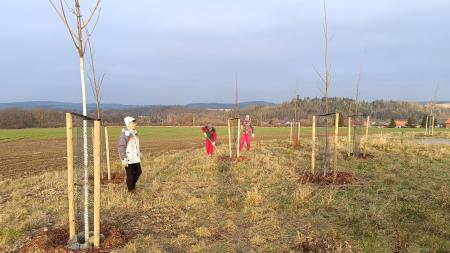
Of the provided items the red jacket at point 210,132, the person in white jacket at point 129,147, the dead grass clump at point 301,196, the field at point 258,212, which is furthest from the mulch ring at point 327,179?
the red jacket at point 210,132

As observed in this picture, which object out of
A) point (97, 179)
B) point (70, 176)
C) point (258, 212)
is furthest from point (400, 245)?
point (70, 176)

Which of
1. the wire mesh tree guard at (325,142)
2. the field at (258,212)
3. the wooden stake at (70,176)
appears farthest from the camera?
the wire mesh tree guard at (325,142)

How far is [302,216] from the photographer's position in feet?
21.3

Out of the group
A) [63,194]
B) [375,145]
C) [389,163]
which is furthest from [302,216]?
[375,145]

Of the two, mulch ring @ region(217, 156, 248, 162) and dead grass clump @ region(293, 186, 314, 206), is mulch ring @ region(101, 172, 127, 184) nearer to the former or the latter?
mulch ring @ region(217, 156, 248, 162)

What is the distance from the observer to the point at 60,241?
509cm

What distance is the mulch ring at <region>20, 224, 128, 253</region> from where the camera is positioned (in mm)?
4770

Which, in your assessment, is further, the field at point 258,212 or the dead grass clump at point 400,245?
the field at point 258,212

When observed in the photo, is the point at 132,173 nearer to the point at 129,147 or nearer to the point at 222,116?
the point at 129,147

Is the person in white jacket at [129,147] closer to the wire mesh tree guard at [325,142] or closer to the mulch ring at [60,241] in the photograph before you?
the mulch ring at [60,241]

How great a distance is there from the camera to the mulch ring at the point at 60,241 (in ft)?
15.6

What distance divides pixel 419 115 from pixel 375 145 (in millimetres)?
93268

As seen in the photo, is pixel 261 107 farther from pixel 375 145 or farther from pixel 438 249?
pixel 438 249

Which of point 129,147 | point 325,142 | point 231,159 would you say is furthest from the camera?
point 231,159
